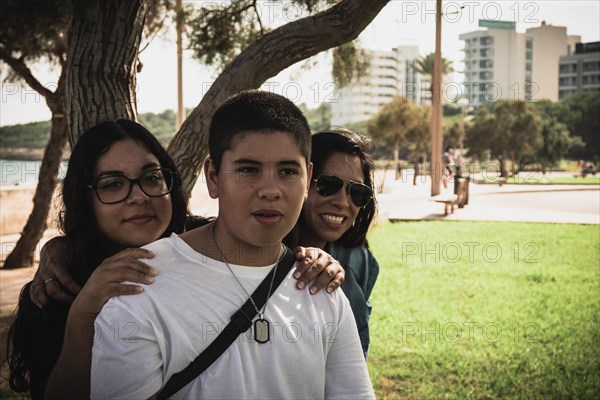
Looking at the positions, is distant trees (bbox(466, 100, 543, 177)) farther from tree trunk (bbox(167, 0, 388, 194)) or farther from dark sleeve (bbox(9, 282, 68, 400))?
dark sleeve (bbox(9, 282, 68, 400))

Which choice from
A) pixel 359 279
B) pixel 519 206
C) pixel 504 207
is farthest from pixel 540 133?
pixel 359 279

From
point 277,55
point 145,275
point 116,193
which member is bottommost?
point 145,275

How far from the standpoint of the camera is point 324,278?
1.82 m

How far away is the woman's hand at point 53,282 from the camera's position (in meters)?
2.18

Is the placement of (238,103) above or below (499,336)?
above

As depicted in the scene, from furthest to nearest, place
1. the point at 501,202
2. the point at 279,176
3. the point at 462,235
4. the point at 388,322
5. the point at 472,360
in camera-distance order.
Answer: the point at 501,202 → the point at 462,235 → the point at 388,322 → the point at 472,360 → the point at 279,176

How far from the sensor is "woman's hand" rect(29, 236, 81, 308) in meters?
2.18

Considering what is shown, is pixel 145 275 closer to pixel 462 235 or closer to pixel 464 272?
pixel 464 272

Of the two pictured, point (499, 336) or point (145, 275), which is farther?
point (499, 336)

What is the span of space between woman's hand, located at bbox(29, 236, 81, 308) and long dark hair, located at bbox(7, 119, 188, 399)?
0.10 feet

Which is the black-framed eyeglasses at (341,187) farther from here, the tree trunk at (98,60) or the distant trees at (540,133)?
the distant trees at (540,133)

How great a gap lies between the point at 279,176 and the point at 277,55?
2.37 m

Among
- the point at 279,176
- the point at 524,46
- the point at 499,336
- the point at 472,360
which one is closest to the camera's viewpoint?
the point at 279,176

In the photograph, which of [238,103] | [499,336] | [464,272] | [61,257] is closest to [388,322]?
[499,336]
